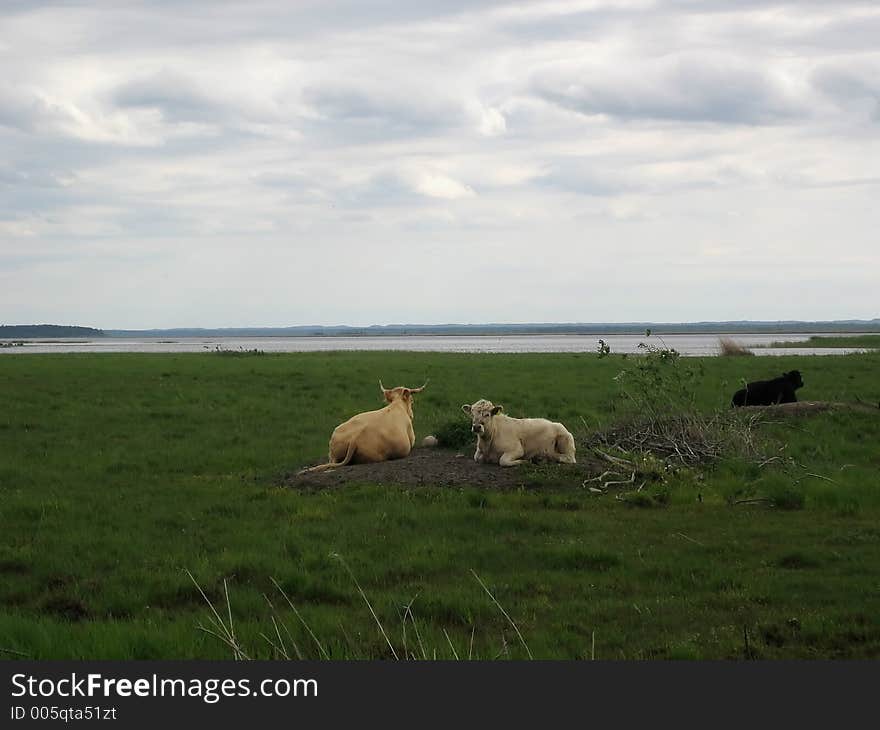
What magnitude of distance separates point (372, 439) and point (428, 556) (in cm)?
538

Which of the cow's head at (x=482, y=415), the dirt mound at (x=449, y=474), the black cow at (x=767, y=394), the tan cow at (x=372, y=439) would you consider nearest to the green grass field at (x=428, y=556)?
the dirt mound at (x=449, y=474)

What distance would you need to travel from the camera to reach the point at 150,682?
19.9 ft

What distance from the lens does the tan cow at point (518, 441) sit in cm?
1538

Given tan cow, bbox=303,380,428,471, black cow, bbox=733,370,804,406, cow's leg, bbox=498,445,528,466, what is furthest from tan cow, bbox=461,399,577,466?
black cow, bbox=733,370,804,406

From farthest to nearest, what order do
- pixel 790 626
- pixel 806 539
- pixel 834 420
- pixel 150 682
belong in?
pixel 834 420
pixel 806 539
pixel 790 626
pixel 150 682

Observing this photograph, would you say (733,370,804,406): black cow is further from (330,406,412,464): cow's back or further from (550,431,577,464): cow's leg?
(330,406,412,464): cow's back

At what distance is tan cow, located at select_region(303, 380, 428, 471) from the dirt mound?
0.33m

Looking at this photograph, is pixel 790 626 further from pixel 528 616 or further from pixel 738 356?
pixel 738 356

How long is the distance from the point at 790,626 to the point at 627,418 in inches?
380

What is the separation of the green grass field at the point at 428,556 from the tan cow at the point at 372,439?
46.2 inches

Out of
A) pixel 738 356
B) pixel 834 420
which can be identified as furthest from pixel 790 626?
pixel 738 356

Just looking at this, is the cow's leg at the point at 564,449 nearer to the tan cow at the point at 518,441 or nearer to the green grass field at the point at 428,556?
the tan cow at the point at 518,441

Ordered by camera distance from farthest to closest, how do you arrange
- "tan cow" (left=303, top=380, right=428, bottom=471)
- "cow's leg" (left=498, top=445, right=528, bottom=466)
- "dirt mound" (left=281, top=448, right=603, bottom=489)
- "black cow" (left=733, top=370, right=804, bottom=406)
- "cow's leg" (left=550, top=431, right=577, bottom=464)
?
"black cow" (left=733, top=370, right=804, bottom=406), "tan cow" (left=303, top=380, right=428, bottom=471), "cow's leg" (left=550, top=431, right=577, bottom=464), "cow's leg" (left=498, top=445, right=528, bottom=466), "dirt mound" (left=281, top=448, right=603, bottom=489)

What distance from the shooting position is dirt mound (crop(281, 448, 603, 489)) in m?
14.5
